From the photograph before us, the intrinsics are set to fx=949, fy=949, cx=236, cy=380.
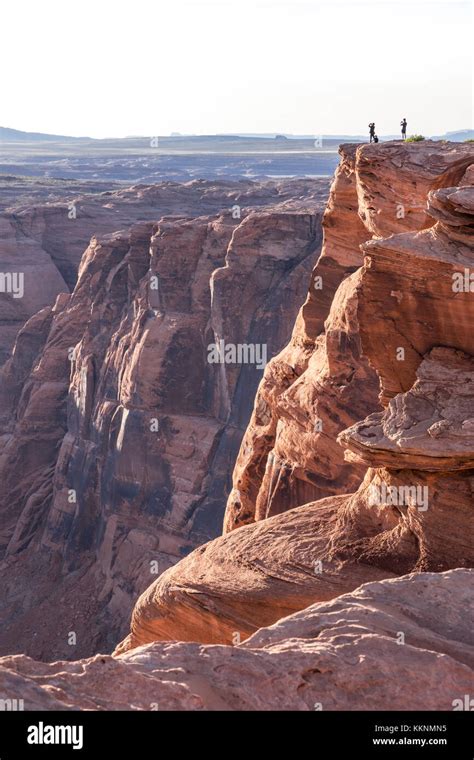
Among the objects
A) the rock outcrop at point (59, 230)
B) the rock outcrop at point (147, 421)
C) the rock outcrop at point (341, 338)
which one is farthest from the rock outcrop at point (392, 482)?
the rock outcrop at point (59, 230)

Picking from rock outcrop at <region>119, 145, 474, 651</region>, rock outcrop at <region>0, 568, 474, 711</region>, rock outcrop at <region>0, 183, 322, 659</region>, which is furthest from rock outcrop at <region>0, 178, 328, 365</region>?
rock outcrop at <region>0, 568, 474, 711</region>

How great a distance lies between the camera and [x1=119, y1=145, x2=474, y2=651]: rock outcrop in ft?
50.1

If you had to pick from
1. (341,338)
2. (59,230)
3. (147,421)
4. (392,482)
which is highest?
(59,230)

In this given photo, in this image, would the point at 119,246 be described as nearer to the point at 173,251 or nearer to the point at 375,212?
the point at 173,251

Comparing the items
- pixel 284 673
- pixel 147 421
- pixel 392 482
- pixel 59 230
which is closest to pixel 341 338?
pixel 392 482

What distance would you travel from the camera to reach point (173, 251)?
43.6 meters

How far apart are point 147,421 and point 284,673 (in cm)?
3293

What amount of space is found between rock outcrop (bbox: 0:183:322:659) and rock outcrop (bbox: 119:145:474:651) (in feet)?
68.4

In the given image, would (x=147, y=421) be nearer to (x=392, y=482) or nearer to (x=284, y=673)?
(x=392, y=482)

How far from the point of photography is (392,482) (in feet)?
52.7

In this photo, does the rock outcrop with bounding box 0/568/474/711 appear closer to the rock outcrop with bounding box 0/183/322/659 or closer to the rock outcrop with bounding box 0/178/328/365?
the rock outcrop with bounding box 0/183/322/659

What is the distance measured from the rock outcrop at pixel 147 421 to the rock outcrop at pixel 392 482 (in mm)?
20845
